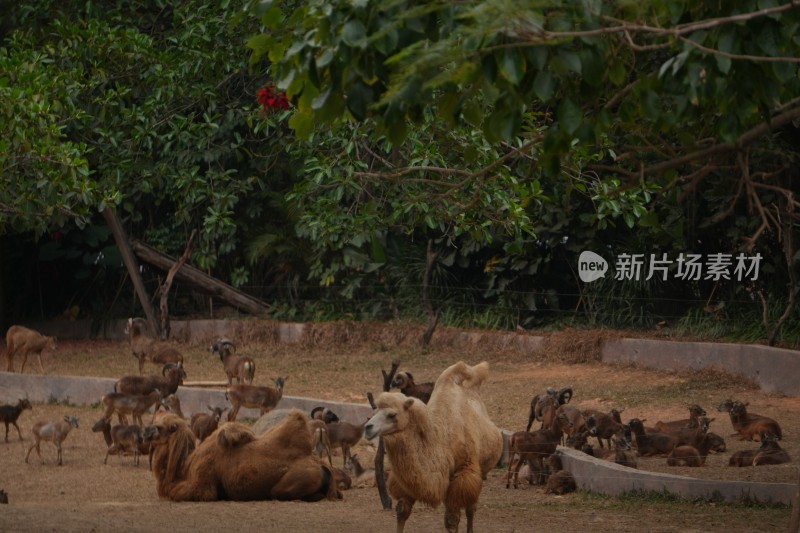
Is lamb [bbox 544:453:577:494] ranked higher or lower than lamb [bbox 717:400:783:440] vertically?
lower

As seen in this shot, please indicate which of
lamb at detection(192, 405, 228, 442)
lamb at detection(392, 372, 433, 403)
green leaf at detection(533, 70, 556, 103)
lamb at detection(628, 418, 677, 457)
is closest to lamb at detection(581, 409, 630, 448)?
lamb at detection(628, 418, 677, 457)

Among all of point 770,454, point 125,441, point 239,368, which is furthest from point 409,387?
point 770,454

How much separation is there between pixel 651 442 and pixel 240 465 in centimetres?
415

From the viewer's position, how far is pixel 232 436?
10.3 metres

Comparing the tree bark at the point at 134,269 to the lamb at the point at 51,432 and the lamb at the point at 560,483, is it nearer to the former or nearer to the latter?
the lamb at the point at 51,432

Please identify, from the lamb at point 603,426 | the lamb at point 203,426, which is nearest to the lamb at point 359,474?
the lamb at point 203,426

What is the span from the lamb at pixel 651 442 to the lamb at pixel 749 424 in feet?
3.20

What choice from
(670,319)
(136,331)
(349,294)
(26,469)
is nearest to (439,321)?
(349,294)

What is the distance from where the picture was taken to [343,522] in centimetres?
921

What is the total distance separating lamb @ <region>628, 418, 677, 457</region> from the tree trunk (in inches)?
321

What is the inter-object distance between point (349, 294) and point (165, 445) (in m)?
11.3

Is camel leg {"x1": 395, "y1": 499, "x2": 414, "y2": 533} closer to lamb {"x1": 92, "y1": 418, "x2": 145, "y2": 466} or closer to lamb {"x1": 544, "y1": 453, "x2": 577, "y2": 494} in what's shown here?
lamb {"x1": 544, "y1": 453, "x2": 577, "y2": 494}

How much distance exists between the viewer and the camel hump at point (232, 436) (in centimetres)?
1027

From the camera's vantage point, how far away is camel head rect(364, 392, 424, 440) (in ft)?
25.6
